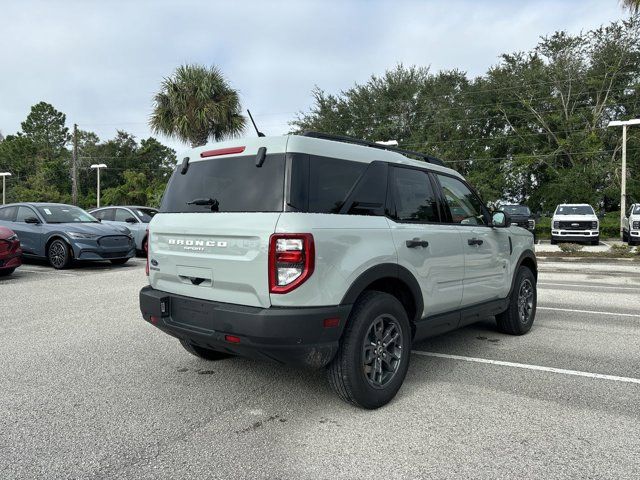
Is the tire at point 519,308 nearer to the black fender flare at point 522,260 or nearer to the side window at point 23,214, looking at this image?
the black fender flare at point 522,260

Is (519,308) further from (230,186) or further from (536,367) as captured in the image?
(230,186)

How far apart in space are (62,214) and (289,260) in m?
10.9

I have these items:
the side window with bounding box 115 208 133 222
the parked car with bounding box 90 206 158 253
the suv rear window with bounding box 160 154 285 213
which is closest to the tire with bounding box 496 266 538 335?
the suv rear window with bounding box 160 154 285 213

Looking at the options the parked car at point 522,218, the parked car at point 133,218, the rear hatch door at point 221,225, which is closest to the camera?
the rear hatch door at point 221,225

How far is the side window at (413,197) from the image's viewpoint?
399 cm

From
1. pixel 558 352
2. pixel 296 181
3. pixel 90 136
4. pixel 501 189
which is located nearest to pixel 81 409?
pixel 296 181

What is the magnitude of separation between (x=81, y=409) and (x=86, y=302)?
4475mm

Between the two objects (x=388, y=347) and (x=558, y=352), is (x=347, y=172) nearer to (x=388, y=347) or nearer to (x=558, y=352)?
(x=388, y=347)

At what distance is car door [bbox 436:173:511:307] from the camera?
4629 millimetres

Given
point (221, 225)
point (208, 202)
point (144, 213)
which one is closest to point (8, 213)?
point (144, 213)

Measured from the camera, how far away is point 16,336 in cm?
562

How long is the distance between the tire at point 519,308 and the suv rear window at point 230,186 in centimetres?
336

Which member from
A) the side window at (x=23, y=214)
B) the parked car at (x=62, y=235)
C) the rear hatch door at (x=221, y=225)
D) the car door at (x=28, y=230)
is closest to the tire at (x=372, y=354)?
the rear hatch door at (x=221, y=225)

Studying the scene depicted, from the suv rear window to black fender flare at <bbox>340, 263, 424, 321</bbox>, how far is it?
717 mm
